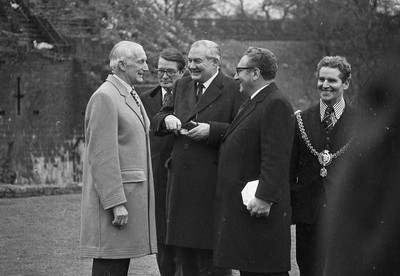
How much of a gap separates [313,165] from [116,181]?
141 centimetres

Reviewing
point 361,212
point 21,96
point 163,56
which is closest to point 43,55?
point 21,96

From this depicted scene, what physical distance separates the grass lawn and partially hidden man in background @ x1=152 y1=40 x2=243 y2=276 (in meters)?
2.39

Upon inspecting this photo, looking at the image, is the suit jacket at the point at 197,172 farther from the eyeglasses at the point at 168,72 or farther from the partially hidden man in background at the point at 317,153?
the eyeglasses at the point at 168,72

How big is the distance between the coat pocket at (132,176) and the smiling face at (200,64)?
3.75 feet

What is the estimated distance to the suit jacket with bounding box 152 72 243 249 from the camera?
23.6ft

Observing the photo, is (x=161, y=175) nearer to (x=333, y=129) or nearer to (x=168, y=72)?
(x=168, y=72)

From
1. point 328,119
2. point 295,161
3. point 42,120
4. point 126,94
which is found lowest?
point 295,161

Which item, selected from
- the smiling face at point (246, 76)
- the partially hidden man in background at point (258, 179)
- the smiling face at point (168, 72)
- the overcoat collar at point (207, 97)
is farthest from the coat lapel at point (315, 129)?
the smiling face at point (168, 72)

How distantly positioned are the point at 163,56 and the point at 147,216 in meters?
2.15

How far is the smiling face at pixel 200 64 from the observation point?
7320 millimetres

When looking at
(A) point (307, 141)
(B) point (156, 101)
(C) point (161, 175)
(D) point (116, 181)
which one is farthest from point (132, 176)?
(B) point (156, 101)

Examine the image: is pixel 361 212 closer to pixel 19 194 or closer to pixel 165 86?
pixel 165 86

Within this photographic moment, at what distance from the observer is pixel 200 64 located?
24.1 feet

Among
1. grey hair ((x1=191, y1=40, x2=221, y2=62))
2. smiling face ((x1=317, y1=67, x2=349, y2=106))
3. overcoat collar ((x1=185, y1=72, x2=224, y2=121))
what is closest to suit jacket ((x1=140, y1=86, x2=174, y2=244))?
overcoat collar ((x1=185, y1=72, x2=224, y2=121))
